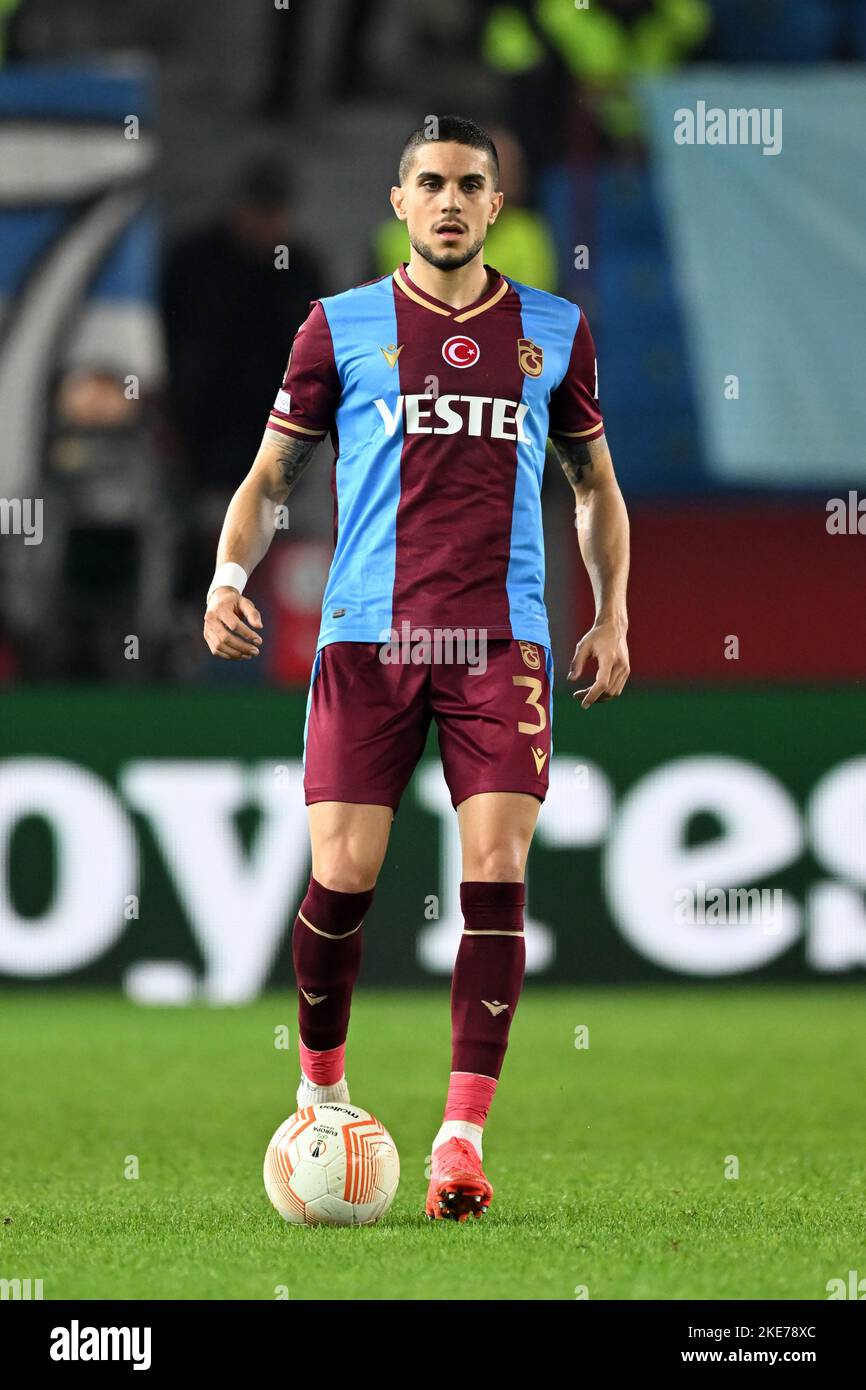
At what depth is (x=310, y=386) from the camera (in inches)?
181

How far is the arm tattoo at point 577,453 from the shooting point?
4727 mm

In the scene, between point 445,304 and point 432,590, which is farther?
point 445,304

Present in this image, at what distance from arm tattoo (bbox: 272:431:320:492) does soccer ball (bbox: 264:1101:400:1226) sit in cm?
127

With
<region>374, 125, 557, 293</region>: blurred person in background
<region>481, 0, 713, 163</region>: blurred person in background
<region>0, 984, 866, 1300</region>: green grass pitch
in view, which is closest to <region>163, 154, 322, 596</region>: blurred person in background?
<region>374, 125, 557, 293</region>: blurred person in background

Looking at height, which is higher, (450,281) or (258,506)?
(450,281)

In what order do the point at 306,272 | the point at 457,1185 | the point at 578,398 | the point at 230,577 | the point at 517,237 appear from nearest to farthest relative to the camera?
the point at 457,1185, the point at 230,577, the point at 578,398, the point at 517,237, the point at 306,272

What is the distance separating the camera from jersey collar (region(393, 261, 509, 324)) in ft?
15.0

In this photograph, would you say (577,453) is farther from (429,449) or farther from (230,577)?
(230,577)

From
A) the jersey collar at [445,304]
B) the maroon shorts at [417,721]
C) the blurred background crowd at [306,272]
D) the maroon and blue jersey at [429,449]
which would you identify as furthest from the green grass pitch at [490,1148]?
the blurred background crowd at [306,272]

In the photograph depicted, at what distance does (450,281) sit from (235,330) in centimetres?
687

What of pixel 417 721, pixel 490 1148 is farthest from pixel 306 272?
pixel 417 721

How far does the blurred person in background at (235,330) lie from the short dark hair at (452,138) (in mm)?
6615
